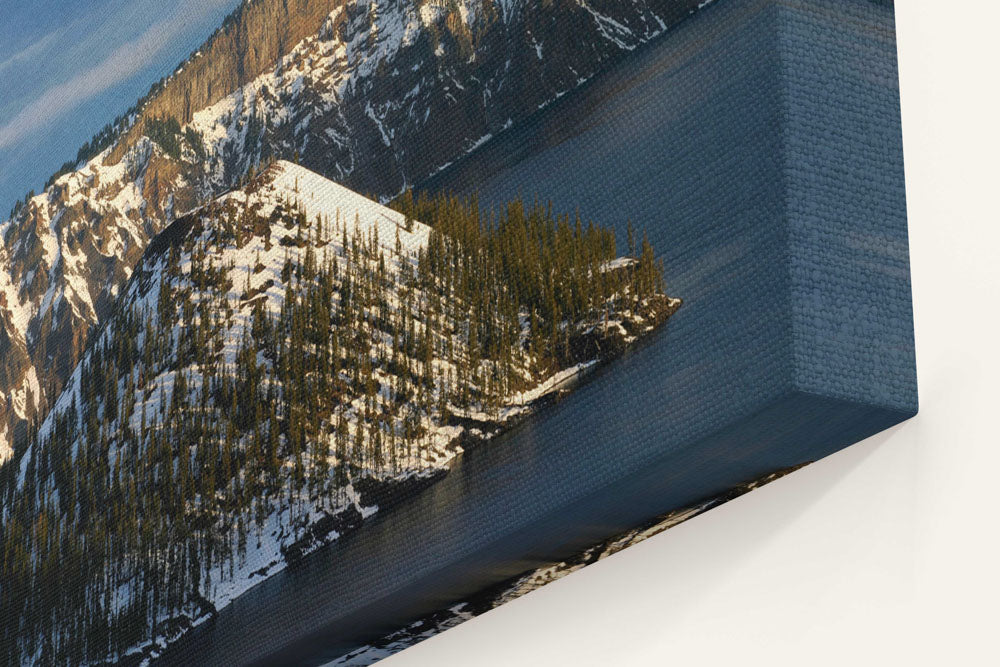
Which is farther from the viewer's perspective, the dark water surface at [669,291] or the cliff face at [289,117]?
the cliff face at [289,117]

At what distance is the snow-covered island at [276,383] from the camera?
325 cm

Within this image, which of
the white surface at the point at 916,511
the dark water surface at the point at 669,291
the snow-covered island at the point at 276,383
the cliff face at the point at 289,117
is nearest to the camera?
the white surface at the point at 916,511

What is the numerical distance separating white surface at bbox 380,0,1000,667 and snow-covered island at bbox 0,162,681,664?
Result: 533 millimetres

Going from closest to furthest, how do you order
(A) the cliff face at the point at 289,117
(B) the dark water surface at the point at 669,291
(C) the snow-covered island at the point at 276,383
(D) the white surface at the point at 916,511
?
(D) the white surface at the point at 916,511 < (B) the dark water surface at the point at 669,291 < (C) the snow-covered island at the point at 276,383 < (A) the cliff face at the point at 289,117

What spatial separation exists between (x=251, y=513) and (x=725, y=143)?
5.57 feet

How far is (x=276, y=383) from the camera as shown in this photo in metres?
3.72

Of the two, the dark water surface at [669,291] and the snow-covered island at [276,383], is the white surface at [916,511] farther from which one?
the snow-covered island at [276,383]

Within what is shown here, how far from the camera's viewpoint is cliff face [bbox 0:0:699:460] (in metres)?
3.42

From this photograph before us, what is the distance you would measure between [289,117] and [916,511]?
7.37ft

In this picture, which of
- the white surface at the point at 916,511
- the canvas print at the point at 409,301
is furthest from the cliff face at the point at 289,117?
the white surface at the point at 916,511

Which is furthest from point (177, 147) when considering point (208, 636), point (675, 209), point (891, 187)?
point (891, 187)

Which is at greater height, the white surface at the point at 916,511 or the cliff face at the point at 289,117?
the cliff face at the point at 289,117

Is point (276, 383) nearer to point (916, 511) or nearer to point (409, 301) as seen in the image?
point (409, 301)

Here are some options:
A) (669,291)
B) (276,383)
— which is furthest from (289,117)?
(669,291)
